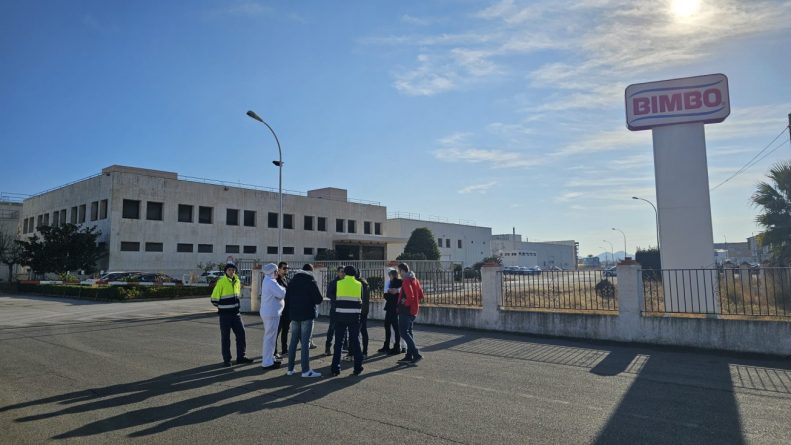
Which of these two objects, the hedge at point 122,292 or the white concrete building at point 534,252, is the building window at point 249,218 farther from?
the white concrete building at point 534,252

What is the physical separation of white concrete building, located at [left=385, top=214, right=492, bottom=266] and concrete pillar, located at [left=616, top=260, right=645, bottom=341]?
4799cm

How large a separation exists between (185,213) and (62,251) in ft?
31.8

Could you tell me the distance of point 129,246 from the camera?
3847cm

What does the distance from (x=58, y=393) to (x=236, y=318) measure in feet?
9.45

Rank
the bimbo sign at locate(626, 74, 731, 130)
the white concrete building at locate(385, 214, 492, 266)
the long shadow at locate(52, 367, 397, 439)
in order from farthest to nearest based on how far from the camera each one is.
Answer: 1. the white concrete building at locate(385, 214, 492, 266)
2. the bimbo sign at locate(626, 74, 731, 130)
3. the long shadow at locate(52, 367, 397, 439)

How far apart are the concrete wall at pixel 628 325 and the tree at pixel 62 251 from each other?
3212 centimetres

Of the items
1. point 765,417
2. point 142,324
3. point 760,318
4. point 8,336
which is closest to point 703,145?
point 760,318

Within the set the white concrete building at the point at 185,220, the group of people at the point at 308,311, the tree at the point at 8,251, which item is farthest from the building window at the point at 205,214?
the group of people at the point at 308,311

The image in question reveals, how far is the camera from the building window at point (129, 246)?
125ft

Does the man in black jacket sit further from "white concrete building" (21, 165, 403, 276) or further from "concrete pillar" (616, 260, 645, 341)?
"white concrete building" (21, 165, 403, 276)

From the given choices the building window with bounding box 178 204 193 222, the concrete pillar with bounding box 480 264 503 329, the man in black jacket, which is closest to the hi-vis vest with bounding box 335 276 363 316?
the man in black jacket

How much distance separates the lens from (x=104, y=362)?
8.92 metres

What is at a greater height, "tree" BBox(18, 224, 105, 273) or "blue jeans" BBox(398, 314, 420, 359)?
"tree" BBox(18, 224, 105, 273)

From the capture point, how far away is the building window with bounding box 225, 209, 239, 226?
45400mm
